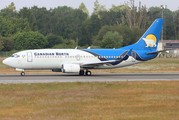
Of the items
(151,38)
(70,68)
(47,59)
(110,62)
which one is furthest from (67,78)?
(151,38)

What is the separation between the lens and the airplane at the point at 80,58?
36656 mm

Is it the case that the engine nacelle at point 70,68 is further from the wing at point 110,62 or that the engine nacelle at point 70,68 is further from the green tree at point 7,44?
the green tree at point 7,44

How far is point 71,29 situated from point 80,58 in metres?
116

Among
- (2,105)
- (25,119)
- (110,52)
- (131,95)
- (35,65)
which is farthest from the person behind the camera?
(110,52)

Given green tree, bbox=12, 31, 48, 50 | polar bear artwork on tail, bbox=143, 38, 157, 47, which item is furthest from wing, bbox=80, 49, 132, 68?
green tree, bbox=12, 31, 48, 50

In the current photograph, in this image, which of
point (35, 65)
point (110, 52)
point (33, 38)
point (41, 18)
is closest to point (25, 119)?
point (35, 65)

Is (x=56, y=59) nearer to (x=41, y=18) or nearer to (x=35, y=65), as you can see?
(x=35, y=65)

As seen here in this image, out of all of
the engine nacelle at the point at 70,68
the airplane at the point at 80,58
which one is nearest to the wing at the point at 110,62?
the airplane at the point at 80,58

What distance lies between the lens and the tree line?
107 metres

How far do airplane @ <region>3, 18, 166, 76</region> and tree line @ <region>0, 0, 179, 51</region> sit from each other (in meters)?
59.3

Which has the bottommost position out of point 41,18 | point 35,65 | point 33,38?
point 35,65

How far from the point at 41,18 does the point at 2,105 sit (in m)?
145

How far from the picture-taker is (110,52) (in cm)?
3966

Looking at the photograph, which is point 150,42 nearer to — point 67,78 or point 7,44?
point 67,78
